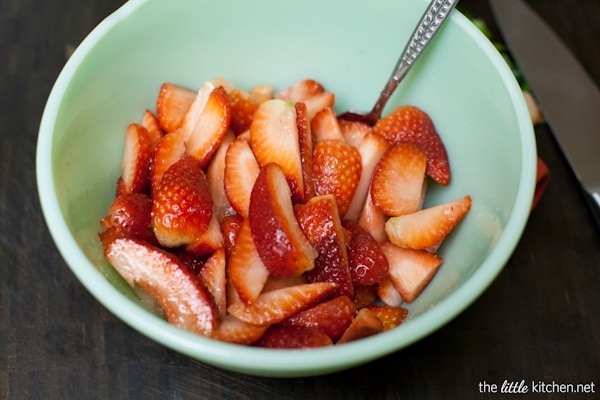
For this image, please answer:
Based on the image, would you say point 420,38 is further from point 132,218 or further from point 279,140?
point 132,218

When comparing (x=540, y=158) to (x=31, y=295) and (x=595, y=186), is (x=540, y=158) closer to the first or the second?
(x=595, y=186)

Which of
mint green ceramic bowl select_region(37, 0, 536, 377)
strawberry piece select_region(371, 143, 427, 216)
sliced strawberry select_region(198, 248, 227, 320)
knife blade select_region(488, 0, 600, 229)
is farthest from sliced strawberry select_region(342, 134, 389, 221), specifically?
knife blade select_region(488, 0, 600, 229)

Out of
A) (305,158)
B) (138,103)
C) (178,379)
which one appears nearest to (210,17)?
(138,103)

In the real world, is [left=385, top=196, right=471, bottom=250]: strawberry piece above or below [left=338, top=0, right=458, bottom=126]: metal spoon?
below

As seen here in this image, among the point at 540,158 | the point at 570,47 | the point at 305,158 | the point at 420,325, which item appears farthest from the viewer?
the point at 570,47

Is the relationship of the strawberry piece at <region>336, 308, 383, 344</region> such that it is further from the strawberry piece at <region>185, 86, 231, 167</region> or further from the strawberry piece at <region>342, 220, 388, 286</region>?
the strawberry piece at <region>185, 86, 231, 167</region>
